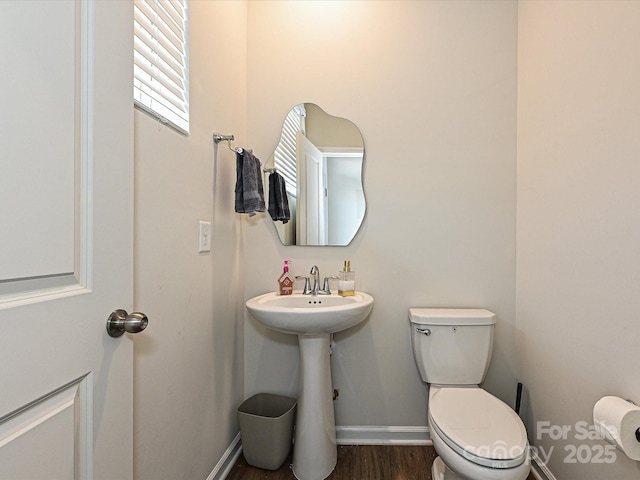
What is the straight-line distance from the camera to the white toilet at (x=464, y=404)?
1.02 metres

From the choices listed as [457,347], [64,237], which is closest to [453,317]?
[457,347]

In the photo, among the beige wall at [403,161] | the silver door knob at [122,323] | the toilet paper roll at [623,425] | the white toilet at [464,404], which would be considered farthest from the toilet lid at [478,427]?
the silver door knob at [122,323]

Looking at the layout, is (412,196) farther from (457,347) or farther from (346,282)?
(457,347)

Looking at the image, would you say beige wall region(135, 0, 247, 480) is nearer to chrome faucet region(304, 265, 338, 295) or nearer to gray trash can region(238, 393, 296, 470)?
gray trash can region(238, 393, 296, 470)

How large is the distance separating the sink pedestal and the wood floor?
0.27ft

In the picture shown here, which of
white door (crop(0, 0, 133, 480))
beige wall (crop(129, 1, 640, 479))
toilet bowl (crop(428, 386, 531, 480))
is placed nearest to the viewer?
white door (crop(0, 0, 133, 480))

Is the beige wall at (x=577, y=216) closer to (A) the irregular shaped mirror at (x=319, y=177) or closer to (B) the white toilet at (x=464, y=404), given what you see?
(B) the white toilet at (x=464, y=404)

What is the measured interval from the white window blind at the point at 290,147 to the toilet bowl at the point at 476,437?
4.03ft

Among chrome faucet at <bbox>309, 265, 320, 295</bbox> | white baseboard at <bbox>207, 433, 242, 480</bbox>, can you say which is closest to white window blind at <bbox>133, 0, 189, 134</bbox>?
chrome faucet at <bbox>309, 265, 320, 295</bbox>

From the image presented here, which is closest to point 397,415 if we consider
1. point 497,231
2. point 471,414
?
point 471,414

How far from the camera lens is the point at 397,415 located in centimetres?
168

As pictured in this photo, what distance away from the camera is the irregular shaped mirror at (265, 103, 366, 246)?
5.50ft

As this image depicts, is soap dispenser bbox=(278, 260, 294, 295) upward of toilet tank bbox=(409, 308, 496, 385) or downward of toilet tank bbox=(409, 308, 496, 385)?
upward

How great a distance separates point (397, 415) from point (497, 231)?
1111 millimetres
